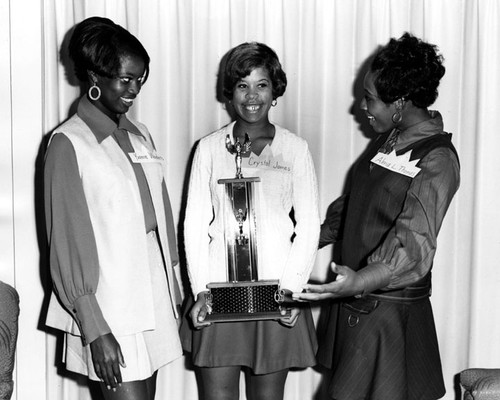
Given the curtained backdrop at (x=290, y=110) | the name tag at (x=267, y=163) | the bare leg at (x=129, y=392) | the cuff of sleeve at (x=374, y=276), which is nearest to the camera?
the cuff of sleeve at (x=374, y=276)

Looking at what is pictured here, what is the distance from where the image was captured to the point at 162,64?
2996 millimetres

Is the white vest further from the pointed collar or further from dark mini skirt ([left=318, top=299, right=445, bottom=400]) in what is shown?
dark mini skirt ([left=318, top=299, right=445, bottom=400])

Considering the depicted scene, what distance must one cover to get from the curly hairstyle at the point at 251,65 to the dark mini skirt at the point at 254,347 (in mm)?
794

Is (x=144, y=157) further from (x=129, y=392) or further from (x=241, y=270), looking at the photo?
(x=129, y=392)

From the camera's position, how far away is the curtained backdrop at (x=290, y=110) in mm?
2922

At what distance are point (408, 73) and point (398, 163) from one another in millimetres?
272

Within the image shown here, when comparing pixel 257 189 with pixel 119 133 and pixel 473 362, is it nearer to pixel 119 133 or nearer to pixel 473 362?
pixel 119 133

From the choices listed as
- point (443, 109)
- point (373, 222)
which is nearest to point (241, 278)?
point (373, 222)

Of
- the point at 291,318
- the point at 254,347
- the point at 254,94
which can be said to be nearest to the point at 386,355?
the point at 291,318

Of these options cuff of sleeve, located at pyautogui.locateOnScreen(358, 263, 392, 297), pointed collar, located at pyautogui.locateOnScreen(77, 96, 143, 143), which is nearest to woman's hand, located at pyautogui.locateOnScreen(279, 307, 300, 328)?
cuff of sleeve, located at pyautogui.locateOnScreen(358, 263, 392, 297)

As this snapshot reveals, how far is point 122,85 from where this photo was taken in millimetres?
2211

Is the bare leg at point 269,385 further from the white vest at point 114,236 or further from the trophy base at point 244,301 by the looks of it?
the white vest at point 114,236

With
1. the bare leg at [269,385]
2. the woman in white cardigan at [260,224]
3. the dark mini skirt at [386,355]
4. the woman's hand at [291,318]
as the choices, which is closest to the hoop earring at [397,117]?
the woman in white cardigan at [260,224]

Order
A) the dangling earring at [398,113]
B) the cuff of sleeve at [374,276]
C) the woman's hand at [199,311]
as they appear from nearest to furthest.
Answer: the cuff of sleeve at [374,276] < the dangling earring at [398,113] < the woman's hand at [199,311]
